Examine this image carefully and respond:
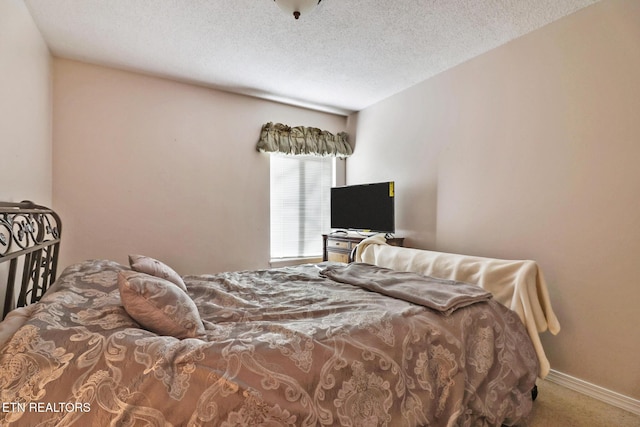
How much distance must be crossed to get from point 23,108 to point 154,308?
6.47 feet

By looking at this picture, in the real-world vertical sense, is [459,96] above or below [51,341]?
above

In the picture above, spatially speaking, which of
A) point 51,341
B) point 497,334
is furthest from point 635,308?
point 51,341

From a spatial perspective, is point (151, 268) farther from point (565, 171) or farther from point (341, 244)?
point (565, 171)

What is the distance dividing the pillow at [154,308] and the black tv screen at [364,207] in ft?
8.14

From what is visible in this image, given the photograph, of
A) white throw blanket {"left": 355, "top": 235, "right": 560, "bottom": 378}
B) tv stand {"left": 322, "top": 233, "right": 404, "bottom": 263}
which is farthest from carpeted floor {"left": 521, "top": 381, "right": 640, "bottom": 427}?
tv stand {"left": 322, "top": 233, "right": 404, "bottom": 263}

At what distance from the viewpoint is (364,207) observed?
11.9ft

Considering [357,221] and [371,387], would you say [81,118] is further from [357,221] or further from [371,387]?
[371,387]

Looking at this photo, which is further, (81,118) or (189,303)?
(81,118)

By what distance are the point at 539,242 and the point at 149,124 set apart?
367 cm

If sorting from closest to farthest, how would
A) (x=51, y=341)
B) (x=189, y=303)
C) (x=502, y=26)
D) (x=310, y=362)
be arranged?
(x=51, y=341) < (x=310, y=362) < (x=189, y=303) < (x=502, y=26)

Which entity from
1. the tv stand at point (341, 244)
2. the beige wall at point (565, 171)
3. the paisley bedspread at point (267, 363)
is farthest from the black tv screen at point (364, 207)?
the paisley bedspread at point (267, 363)

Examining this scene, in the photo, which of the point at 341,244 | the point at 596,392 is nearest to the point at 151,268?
the point at 341,244

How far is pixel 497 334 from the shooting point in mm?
→ 1541

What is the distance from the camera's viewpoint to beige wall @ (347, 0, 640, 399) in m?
1.97
